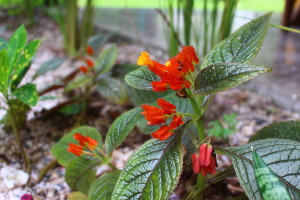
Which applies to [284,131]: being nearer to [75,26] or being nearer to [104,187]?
[104,187]

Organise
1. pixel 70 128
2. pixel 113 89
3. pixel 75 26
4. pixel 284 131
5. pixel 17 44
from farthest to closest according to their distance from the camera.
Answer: pixel 75 26, pixel 70 128, pixel 113 89, pixel 17 44, pixel 284 131

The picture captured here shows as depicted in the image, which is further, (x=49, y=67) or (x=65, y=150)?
(x=49, y=67)

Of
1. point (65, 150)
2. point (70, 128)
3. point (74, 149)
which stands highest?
point (74, 149)

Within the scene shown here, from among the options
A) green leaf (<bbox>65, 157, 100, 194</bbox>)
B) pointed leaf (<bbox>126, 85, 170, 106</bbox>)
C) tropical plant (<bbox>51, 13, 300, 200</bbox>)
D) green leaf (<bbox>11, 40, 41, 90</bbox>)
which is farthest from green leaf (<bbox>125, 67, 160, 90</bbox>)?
green leaf (<bbox>11, 40, 41, 90</bbox>)

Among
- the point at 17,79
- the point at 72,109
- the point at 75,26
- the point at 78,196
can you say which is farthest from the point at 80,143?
the point at 75,26

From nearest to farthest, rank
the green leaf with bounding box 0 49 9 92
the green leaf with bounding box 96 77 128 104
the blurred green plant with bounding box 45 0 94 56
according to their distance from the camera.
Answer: the green leaf with bounding box 0 49 9 92 → the green leaf with bounding box 96 77 128 104 → the blurred green plant with bounding box 45 0 94 56

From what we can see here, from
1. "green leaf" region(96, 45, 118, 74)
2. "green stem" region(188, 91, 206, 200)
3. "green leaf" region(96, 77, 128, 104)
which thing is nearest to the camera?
"green stem" region(188, 91, 206, 200)

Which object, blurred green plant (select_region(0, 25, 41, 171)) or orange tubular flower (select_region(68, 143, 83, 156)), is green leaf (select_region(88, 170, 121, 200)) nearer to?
orange tubular flower (select_region(68, 143, 83, 156))
